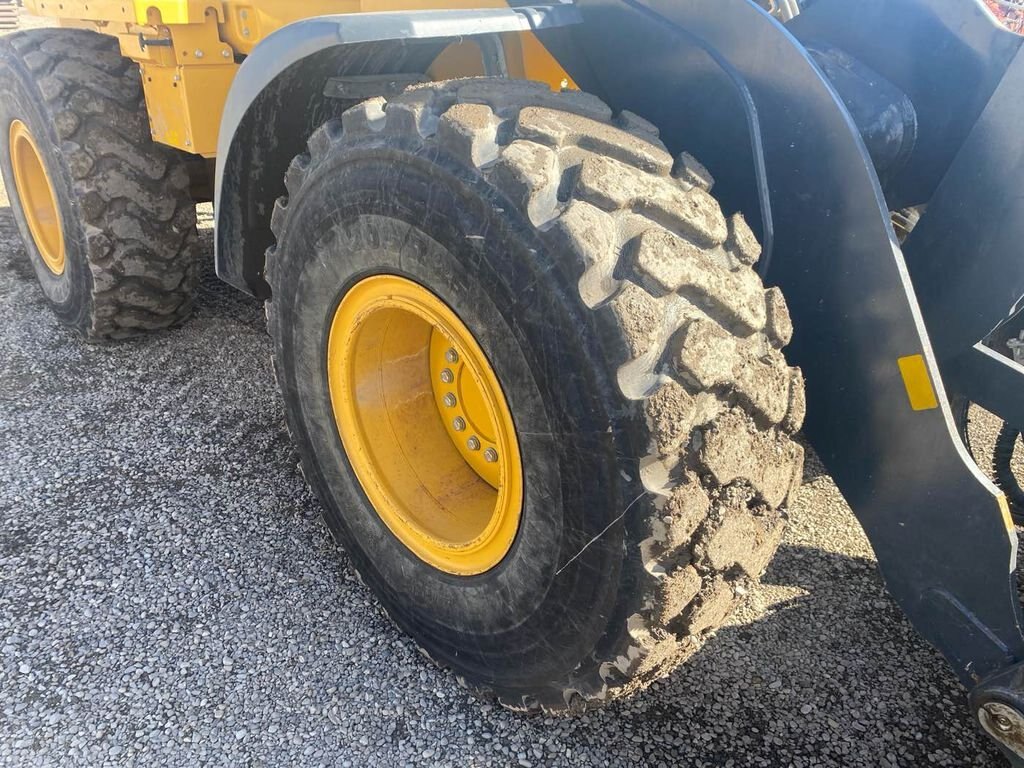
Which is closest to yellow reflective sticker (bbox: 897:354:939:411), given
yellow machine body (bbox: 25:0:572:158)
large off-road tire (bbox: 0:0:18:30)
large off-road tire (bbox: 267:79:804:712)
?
large off-road tire (bbox: 267:79:804:712)

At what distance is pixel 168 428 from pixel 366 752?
5.75 feet

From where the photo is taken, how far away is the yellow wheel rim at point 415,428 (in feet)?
6.53

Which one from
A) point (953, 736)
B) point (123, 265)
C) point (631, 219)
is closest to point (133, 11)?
point (123, 265)

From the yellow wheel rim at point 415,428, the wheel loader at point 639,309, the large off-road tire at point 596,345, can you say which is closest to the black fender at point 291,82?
the wheel loader at point 639,309

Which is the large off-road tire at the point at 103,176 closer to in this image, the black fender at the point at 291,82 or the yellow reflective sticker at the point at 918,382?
the black fender at the point at 291,82

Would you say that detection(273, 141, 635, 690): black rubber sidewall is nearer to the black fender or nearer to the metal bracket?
the black fender

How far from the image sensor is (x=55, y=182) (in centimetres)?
338

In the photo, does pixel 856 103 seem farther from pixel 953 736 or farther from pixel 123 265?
pixel 123 265

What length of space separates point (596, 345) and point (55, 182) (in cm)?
297

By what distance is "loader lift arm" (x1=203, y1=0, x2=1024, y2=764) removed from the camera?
1526 millimetres

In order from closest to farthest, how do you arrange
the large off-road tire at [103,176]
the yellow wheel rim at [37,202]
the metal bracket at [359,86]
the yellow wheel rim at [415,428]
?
A: the yellow wheel rim at [415,428]
the metal bracket at [359,86]
the large off-road tire at [103,176]
the yellow wheel rim at [37,202]

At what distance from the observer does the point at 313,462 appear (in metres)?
2.34

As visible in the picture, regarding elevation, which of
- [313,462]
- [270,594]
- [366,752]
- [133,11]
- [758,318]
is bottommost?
[270,594]

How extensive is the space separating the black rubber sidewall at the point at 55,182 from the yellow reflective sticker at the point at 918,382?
3097 mm
